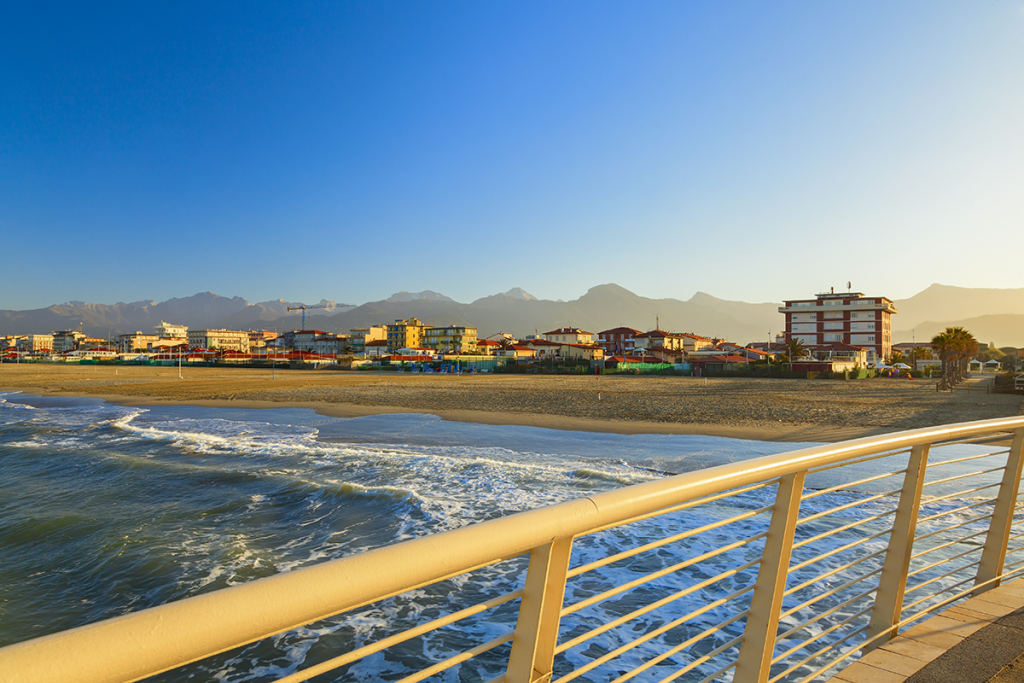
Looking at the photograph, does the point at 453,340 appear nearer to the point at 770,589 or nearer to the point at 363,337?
the point at 363,337

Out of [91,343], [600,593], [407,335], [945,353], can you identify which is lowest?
[600,593]

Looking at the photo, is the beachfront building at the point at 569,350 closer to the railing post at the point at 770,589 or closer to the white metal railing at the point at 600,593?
the white metal railing at the point at 600,593

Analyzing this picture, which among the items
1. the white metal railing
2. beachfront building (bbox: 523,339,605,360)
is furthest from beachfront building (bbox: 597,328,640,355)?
the white metal railing

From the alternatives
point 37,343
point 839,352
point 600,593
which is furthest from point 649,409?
point 37,343

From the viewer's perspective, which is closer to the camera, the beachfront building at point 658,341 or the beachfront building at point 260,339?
the beachfront building at point 658,341

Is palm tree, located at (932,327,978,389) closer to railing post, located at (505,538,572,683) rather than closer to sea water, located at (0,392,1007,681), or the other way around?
sea water, located at (0,392,1007,681)

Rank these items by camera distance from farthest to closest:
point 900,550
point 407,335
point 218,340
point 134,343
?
1. point 134,343
2. point 218,340
3. point 407,335
4. point 900,550

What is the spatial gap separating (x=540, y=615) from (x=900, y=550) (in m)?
2.22

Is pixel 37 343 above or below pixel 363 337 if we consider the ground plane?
below

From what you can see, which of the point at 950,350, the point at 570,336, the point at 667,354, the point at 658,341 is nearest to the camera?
the point at 950,350

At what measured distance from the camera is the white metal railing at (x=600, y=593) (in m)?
0.80

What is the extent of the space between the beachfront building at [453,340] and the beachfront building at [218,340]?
66284mm

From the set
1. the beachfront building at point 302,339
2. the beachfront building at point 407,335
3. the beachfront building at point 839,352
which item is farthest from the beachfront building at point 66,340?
the beachfront building at point 839,352

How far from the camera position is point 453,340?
12038cm
